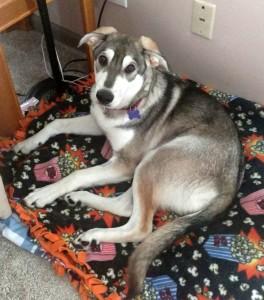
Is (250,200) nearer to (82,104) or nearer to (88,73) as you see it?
(82,104)

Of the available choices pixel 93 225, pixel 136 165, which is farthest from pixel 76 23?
pixel 93 225

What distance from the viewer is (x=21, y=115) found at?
186 centimetres

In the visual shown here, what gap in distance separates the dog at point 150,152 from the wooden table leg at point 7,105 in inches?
14.8

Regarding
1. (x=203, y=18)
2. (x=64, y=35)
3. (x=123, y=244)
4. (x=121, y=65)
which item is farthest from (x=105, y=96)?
(x=64, y=35)

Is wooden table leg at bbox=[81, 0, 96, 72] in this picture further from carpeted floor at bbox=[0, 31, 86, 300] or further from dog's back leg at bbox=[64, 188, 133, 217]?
carpeted floor at bbox=[0, 31, 86, 300]

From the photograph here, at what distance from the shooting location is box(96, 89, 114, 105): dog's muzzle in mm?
1372

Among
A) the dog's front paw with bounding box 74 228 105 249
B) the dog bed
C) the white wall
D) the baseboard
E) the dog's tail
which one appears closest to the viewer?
the dog's tail

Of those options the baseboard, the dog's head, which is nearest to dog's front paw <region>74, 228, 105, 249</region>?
the dog's head

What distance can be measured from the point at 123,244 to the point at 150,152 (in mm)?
363

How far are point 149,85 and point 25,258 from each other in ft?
2.69

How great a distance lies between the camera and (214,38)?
5.93 ft

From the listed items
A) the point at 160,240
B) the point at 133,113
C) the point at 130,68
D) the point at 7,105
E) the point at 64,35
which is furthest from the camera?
the point at 64,35

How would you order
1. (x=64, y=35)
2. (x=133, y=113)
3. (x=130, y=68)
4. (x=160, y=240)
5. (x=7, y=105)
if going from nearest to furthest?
1. (x=160, y=240)
2. (x=130, y=68)
3. (x=133, y=113)
4. (x=7, y=105)
5. (x=64, y=35)

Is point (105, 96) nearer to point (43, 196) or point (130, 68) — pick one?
point (130, 68)
